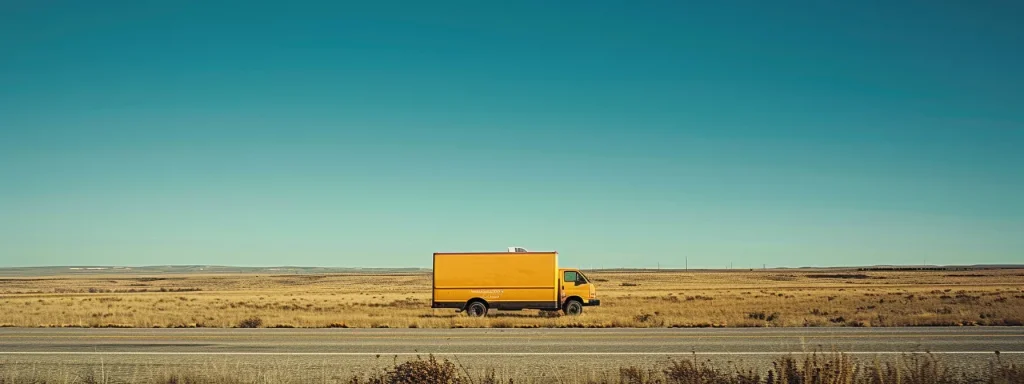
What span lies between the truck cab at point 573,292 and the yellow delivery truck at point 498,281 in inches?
4.0

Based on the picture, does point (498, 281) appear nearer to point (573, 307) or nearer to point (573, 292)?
point (573, 292)

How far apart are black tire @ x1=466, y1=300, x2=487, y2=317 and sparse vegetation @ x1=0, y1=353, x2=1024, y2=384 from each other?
52.2 feet

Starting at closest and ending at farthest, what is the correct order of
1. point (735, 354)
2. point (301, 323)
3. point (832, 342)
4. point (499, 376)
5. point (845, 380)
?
1. point (845, 380)
2. point (499, 376)
3. point (735, 354)
4. point (832, 342)
5. point (301, 323)

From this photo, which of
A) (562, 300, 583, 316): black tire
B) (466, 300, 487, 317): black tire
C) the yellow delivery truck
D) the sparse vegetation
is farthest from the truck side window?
the sparse vegetation

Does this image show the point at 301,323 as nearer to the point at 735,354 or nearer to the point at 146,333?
the point at 146,333

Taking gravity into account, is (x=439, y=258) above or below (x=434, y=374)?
above

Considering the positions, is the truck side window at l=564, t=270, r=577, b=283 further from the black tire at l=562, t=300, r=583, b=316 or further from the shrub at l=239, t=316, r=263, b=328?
the shrub at l=239, t=316, r=263, b=328

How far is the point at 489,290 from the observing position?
28.3m

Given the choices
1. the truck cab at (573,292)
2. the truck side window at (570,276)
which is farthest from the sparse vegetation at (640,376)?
the truck side window at (570,276)

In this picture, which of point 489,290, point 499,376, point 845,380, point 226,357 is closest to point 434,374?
point 499,376

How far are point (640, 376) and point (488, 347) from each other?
608 cm

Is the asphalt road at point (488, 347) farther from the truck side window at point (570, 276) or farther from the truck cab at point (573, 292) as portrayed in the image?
the truck side window at point (570, 276)

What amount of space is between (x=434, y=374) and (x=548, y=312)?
868 inches

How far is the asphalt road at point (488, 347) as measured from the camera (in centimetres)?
1314
